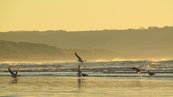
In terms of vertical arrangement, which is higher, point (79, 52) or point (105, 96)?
point (79, 52)

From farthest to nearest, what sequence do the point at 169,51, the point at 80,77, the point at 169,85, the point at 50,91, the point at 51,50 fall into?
1. the point at 51,50
2. the point at 169,51
3. the point at 80,77
4. the point at 169,85
5. the point at 50,91

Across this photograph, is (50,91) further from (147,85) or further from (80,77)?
(80,77)

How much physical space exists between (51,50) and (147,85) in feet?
421

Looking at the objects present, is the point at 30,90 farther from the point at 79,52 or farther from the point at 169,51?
the point at 79,52

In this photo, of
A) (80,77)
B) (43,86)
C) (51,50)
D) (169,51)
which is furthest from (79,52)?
(43,86)

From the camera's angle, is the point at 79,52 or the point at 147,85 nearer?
the point at 147,85

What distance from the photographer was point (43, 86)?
46.3m

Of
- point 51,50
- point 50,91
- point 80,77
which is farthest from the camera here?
point 51,50

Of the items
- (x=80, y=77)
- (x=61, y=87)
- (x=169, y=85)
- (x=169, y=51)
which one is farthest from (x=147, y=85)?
(x=169, y=51)

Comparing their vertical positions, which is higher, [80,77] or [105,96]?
[80,77]

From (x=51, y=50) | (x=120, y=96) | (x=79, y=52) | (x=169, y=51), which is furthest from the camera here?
(x=51, y=50)

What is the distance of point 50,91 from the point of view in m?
41.7

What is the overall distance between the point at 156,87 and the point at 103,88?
3.30 m

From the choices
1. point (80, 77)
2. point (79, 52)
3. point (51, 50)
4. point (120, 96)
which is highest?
point (51, 50)
